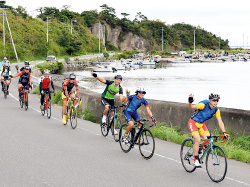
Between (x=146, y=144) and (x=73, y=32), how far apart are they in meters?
115

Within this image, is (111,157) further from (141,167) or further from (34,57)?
(34,57)

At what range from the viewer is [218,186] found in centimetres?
719

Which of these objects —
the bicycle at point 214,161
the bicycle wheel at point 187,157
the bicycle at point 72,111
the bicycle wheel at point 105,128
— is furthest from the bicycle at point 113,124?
the bicycle at point 214,161

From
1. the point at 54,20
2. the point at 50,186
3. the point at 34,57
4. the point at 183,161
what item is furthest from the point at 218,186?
the point at 54,20

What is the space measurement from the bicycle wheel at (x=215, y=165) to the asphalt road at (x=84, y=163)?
13 cm

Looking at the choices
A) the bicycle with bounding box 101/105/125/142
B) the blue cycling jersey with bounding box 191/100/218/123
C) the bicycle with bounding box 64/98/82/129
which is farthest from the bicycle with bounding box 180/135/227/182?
the bicycle with bounding box 64/98/82/129

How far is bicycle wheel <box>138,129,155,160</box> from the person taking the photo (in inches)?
363

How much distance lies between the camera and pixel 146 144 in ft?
30.5

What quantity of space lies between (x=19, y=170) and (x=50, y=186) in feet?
4.54

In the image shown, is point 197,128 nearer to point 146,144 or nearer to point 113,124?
point 146,144

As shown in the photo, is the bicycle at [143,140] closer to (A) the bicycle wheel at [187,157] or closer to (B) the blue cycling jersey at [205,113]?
(A) the bicycle wheel at [187,157]

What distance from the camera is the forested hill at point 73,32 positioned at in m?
94.0

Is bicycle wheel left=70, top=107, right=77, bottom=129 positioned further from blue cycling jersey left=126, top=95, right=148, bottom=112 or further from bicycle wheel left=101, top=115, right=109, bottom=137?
blue cycling jersey left=126, top=95, right=148, bottom=112

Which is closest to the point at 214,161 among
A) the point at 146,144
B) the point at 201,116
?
the point at 201,116
